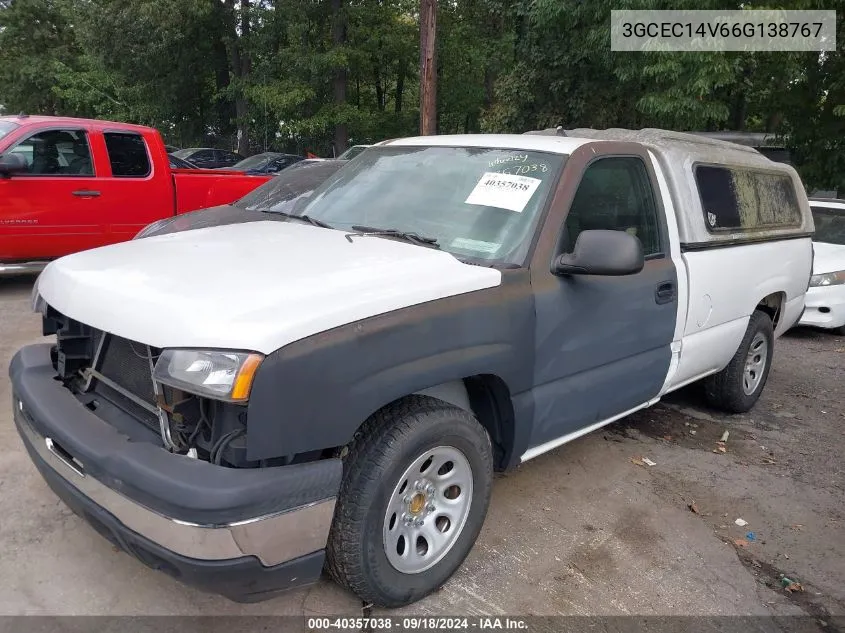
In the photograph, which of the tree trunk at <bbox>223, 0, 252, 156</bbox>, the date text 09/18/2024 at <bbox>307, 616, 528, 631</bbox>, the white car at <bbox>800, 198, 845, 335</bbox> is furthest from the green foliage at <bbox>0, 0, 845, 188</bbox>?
the date text 09/18/2024 at <bbox>307, 616, 528, 631</bbox>

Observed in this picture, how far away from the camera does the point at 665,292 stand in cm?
367

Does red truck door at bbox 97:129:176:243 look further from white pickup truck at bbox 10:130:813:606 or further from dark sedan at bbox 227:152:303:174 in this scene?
dark sedan at bbox 227:152:303:174

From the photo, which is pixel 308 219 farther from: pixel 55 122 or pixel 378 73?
pixel 378 73

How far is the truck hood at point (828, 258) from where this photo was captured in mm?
7557

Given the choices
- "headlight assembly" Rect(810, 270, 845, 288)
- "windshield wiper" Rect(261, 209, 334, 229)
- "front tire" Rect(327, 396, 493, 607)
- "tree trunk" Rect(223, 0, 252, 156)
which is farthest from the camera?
"tree trunk" Rect(223, 0, 252, 156)

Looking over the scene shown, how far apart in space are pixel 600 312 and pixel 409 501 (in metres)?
1.34

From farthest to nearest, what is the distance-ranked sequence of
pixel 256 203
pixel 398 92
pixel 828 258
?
pixel 398 92 → pixel 828 258 → pixel 256 203

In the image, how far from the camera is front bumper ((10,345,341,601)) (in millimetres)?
2031

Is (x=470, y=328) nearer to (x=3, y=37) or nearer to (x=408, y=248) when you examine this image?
(x=408, y=248)

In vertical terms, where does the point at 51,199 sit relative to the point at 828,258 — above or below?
above

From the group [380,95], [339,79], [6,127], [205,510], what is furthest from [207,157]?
[205,510]

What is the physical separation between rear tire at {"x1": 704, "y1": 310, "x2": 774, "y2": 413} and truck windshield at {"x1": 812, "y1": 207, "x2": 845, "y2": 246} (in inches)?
168

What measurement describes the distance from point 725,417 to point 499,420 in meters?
2.85

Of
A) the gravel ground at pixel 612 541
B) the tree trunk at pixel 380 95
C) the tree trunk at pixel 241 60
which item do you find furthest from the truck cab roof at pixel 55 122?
the tree trunk at pixel 380 95
